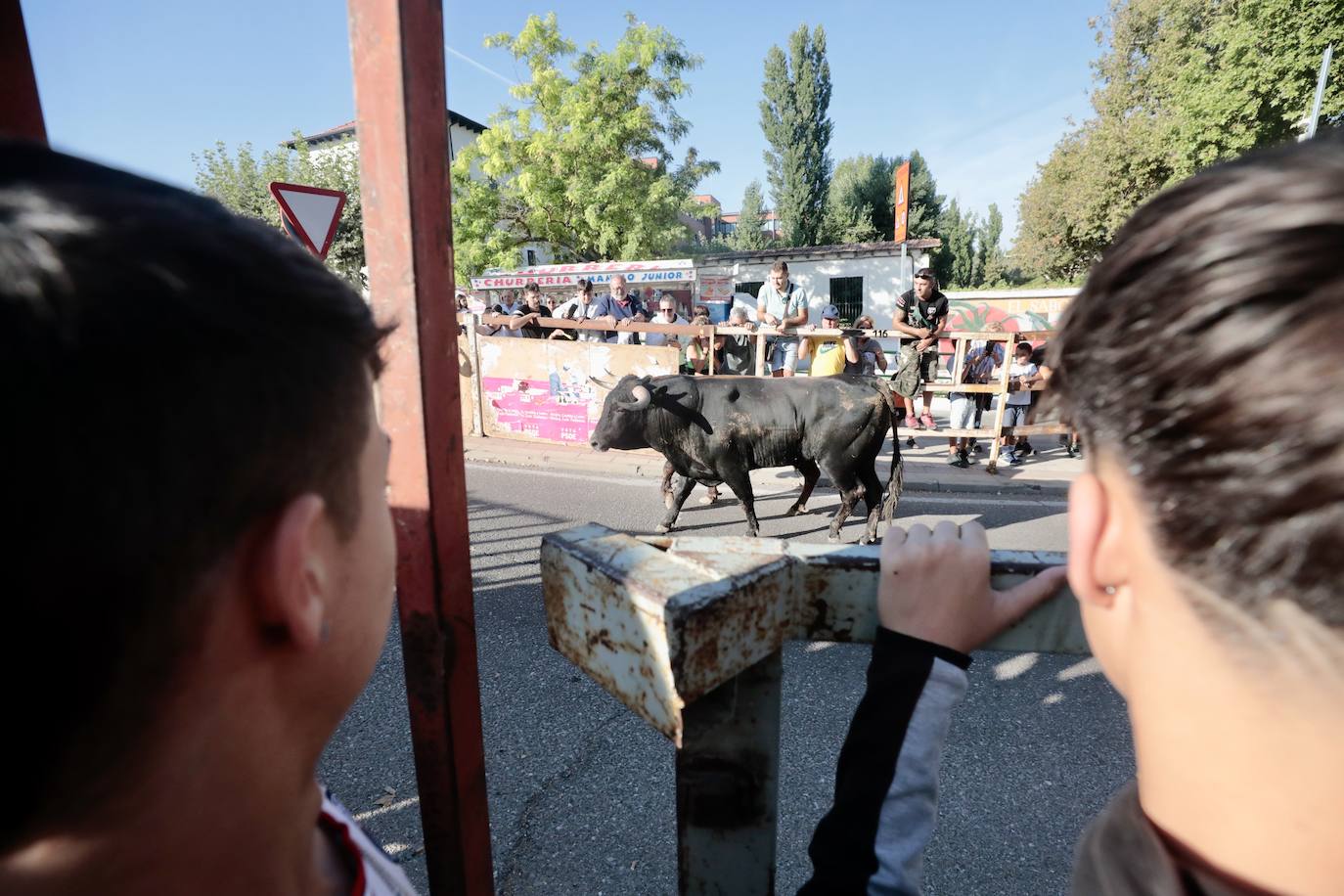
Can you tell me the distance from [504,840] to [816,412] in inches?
164

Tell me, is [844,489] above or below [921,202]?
below

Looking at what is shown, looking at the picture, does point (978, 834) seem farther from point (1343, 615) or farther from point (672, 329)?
point (672, 329)

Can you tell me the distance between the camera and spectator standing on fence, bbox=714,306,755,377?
29.7 feet

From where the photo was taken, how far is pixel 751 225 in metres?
45.8

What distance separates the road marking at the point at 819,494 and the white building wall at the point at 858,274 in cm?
1526

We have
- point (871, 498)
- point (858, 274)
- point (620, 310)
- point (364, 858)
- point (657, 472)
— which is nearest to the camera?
point (364, 858)

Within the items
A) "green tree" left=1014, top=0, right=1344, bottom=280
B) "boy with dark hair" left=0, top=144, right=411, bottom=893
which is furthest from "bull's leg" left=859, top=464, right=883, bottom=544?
"green tree" left=1014, top=0, right=1344, bottom=280

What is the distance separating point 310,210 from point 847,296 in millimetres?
19350

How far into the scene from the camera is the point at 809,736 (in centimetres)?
286

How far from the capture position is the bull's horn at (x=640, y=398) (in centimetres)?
550

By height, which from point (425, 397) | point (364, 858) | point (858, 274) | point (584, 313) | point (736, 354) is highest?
point (858, 274)

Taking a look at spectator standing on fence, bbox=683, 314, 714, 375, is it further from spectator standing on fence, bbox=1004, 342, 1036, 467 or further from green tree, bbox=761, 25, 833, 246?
green tree, bbox=761, 25, 833, 246

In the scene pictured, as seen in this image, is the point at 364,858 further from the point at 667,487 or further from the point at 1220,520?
the point at 667,487

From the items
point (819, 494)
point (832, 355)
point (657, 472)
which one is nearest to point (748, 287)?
point (832, 355)
